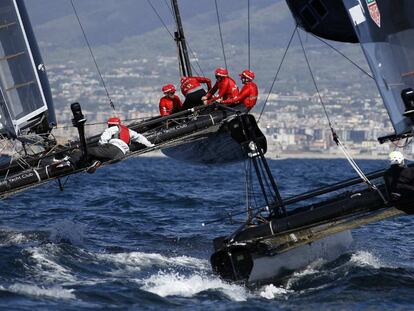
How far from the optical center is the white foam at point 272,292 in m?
11.4

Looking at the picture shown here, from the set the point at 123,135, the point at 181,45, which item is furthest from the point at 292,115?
the point at 123,135

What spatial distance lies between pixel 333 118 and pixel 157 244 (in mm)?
88225

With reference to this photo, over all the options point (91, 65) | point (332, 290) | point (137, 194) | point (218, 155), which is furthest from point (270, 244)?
point (91, 65)

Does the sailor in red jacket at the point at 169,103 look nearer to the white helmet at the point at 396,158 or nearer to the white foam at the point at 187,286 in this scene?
the white foam at the point at 187,286

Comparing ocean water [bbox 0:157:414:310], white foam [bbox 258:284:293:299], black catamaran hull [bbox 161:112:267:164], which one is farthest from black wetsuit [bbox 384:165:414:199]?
black catamaran hull [bbox 161:112:267:164]

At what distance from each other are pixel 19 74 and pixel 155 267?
14.7 ft

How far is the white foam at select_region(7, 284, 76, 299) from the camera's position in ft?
35.2

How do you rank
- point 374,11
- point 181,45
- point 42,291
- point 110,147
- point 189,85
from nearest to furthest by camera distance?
point 42,291 → point 374,11 → point 110,147 → point 189,85 → point 181,45

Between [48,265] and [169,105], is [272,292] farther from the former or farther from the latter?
[169,105]

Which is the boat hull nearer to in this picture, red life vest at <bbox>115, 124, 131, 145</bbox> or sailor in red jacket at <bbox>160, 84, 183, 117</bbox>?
red life vest at <bbox>115, 124, 131, 145</bbox>

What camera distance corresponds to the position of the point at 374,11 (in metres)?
12.5

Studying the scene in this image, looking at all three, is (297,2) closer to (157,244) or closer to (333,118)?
(157,244)

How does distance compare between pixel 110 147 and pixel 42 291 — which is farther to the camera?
pixel 110 147

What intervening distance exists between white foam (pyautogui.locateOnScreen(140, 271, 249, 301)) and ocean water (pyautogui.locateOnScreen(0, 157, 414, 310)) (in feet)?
0.04
